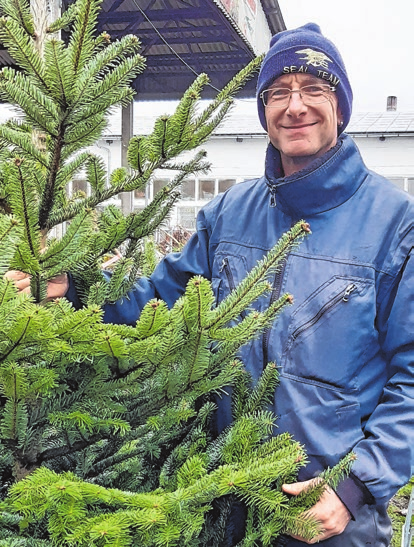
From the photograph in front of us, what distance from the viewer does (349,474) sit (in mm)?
1504

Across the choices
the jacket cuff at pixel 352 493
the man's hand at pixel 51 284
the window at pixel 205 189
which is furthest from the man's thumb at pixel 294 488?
the window at pixel 205 189

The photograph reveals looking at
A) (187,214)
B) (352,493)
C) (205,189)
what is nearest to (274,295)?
(352,493)

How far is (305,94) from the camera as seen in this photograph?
1.76 metres

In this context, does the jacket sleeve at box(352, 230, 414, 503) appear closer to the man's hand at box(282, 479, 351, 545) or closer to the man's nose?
the man's hand at box(282, 479, 351, 545)

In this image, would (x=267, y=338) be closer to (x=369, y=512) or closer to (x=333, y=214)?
(x=333, y=214)

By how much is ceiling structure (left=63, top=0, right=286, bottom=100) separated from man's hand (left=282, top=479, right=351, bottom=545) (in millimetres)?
6193

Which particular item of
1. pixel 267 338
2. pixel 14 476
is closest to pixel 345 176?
pixel 267 338

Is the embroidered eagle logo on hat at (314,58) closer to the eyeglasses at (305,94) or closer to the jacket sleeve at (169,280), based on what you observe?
the eyeglasses at (305,94)

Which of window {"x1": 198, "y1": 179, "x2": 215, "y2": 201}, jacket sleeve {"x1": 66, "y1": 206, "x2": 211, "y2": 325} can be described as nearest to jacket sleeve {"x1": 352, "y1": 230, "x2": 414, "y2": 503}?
jacket sleeve {"x1": 66, "y1": 206, "x2": 211, "y2": 325}

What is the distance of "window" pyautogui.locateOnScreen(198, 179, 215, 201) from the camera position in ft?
62.5

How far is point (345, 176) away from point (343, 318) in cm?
42

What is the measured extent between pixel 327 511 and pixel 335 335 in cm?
44

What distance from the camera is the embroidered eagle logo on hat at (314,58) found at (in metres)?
1.74

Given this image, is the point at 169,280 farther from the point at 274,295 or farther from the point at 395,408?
the point at 395,408
